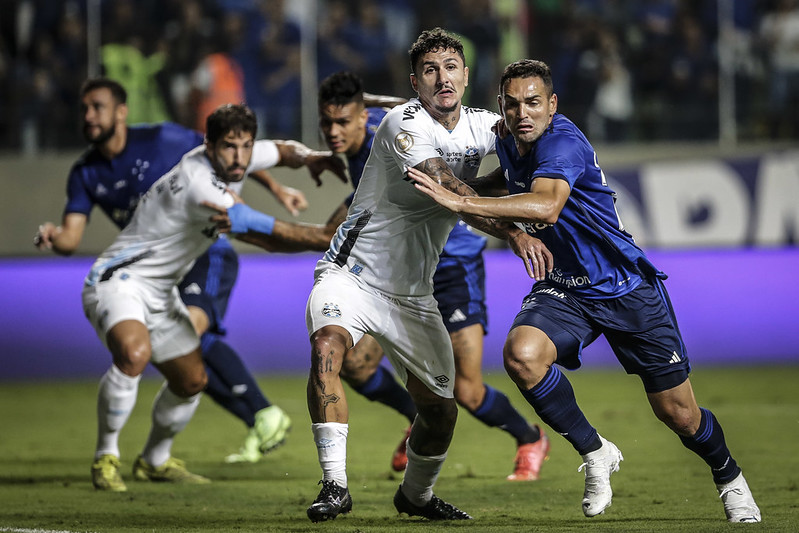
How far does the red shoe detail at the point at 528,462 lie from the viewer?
664cm

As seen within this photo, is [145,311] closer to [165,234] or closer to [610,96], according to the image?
[165,234]

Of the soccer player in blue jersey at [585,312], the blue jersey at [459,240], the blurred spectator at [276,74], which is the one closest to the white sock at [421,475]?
the soccer player in blue jersey at [585,312]

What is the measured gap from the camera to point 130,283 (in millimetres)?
6680

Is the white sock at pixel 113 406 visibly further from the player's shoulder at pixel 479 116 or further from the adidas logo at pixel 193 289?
the player's shoulder at pixel 479 116

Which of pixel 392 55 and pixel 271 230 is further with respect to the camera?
pixel 392 55

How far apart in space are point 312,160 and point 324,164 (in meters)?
0.14

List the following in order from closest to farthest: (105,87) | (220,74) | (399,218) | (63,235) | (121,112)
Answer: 1. (399,218)
2. (63,235)
3. (105,87)
4. (121,112)
5. (220,74)

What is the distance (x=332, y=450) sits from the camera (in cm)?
473

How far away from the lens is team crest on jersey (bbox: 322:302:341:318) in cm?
493

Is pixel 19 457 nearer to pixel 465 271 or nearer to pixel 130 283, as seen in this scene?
pixel 130 283

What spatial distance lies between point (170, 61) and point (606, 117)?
481 cm

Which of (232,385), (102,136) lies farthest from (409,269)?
(102,136)

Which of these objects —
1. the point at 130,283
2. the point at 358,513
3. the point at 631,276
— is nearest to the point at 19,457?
the point at 130,283

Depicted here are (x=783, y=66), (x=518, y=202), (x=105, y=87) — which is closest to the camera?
(x=518, y=202)
